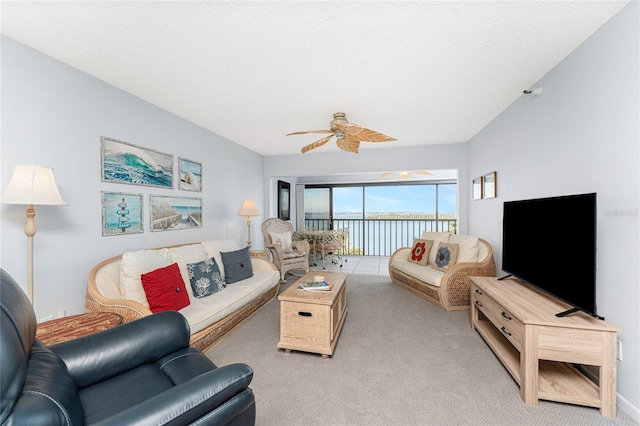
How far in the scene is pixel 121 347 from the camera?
1.38 metres

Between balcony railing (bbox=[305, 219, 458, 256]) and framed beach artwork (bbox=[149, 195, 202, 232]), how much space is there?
4.44m

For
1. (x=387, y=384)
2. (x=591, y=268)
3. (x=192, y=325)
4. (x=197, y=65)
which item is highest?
(x=197, y=65)

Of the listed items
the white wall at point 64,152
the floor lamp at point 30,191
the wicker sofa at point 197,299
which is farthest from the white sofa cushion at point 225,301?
the floor lamp at point 30,191

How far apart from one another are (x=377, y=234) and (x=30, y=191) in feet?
22.3

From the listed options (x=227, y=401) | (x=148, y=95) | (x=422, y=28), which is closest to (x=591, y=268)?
(x=422, y=28)

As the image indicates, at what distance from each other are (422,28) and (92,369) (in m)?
2.57

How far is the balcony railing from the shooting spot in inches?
291

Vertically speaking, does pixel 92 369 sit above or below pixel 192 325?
above

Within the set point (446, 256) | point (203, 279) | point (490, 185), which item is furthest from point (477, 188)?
point (203, 279)

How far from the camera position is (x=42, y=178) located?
1.74 meters

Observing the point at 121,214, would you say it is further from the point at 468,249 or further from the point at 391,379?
the point at 468,249

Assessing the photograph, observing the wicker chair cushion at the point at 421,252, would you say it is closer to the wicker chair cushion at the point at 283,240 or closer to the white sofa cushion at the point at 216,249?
the wicker chair cushion at the point at 283,240

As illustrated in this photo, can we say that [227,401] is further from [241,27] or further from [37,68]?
[37,68]

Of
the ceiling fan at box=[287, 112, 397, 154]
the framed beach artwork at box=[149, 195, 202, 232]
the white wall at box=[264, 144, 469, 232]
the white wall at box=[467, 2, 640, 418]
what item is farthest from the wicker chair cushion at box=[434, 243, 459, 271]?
the framed beach artwork at box=[149, 195, 202, 232]
